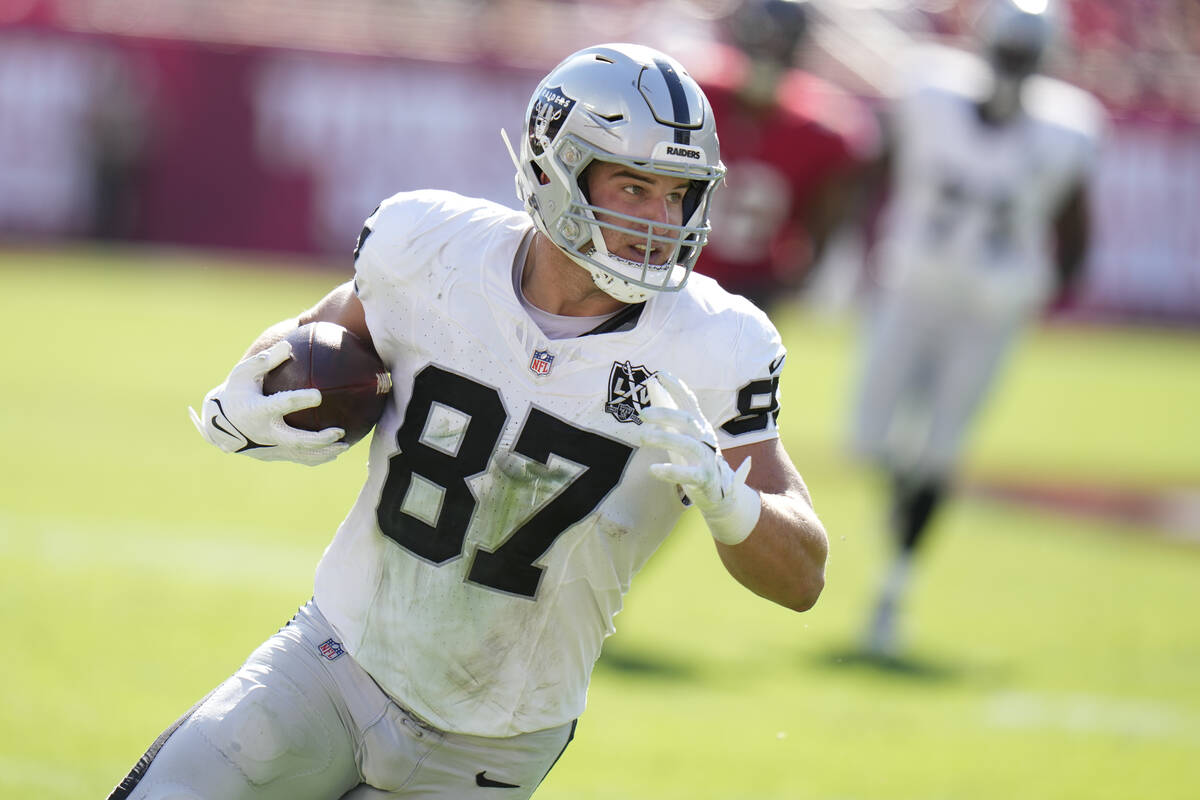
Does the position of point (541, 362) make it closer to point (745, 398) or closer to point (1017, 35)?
point (745, 398)

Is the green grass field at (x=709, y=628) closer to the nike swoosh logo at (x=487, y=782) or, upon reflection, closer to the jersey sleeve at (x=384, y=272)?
the nike swoosh logo at (x=487, y=782)

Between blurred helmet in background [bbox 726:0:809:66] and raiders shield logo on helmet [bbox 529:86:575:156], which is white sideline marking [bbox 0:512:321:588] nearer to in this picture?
blurred helmet in background [bbox 726:0:809:66]

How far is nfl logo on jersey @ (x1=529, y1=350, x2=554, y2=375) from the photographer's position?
2943 mm

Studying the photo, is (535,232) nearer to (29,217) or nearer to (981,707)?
(981,707)

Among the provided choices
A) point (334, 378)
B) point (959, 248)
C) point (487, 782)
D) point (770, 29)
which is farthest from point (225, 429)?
point (959, 248)

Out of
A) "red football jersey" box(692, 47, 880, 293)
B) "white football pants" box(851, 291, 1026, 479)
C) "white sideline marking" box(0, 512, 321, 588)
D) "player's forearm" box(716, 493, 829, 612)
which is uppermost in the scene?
"player's forearm" box(716, 493, 829, 612)

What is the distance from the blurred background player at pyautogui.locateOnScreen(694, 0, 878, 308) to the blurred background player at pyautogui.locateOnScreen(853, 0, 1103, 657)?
377 millimetres

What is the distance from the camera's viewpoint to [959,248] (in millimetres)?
6566

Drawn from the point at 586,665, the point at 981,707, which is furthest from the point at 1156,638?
the point at 586,665

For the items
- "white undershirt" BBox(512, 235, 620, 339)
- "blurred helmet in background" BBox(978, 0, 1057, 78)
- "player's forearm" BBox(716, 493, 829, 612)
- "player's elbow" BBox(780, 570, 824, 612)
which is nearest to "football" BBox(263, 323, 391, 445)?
"white undershirt" BBox(512, 235, 620, 339)

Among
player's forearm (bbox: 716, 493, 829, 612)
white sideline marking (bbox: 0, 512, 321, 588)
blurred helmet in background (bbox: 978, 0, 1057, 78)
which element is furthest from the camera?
white sideline marking (bbox: 0, 512, 321, 588)

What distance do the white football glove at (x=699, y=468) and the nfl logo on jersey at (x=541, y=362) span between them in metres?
0.26

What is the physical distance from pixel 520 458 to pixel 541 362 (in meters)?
0.17

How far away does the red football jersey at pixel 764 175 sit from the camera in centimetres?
682
